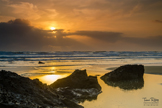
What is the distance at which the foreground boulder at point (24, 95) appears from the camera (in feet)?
20.9

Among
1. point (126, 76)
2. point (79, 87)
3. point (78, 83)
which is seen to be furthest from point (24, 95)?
point (126, 76)

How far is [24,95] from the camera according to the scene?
696cm

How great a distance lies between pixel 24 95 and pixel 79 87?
5429 millimetres

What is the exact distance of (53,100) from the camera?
7.70 metres

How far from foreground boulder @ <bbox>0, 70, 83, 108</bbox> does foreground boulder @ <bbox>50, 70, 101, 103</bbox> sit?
245 centimetres

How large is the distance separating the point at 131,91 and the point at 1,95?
27.4 feet

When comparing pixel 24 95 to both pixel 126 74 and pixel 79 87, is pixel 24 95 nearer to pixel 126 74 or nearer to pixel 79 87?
pixel 79 87

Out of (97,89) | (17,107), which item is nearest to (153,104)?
(97,89)

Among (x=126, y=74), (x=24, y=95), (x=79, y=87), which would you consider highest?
(x=24, y=95)

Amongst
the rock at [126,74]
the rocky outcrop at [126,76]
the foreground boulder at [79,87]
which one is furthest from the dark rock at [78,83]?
the rock at [126,74]

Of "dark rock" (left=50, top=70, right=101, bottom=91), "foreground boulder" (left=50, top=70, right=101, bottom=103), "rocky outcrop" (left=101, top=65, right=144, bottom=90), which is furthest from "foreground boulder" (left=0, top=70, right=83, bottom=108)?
"rocky outcrop" (left=101, top=65, right=144, bottom=90)

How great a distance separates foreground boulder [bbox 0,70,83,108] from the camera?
6.38 meters

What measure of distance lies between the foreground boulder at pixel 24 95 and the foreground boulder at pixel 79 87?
245cm

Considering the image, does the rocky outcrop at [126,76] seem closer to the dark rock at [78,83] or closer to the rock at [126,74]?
the rock at [126,74]
